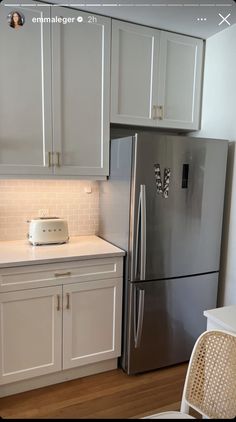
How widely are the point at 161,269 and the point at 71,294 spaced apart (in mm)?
631

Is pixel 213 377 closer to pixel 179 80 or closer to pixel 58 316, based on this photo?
pixel 58 316

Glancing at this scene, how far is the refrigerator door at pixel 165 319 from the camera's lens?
219 centimetres

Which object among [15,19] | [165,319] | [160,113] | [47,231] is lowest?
[165,319]

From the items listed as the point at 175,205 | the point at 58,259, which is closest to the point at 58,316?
the point at 58,259

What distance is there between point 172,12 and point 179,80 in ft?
1.65

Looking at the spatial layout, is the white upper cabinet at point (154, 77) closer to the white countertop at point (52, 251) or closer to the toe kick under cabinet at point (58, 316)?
the white countertop at point (52, 251)

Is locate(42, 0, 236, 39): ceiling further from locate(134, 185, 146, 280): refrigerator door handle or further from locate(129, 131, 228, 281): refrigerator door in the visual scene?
locate(134, 185, 146, 280): refrigerator door handle

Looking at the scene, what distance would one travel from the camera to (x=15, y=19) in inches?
77.9

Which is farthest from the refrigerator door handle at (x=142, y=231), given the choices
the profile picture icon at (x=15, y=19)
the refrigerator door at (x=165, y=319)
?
the profile picture icon at (x=15, y=19)

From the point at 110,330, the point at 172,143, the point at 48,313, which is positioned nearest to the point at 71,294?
the point at 48,313

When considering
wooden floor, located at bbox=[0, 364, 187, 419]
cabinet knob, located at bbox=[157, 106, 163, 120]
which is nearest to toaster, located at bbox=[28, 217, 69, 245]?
wooden floor, located at bbox=[0, 364, 187, 419]

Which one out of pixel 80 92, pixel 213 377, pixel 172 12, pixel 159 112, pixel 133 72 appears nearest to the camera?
pixel 213 377

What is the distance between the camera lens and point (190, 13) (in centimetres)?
210

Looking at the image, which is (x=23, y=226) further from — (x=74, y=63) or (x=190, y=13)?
(x=190, y=13)
